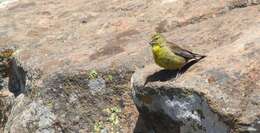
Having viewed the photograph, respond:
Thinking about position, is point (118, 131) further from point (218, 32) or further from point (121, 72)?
point (218, 32)

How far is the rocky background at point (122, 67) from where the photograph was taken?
828cm

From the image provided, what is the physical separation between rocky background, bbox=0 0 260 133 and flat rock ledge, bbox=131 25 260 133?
1 cm

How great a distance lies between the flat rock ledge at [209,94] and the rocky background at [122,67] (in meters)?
0.01

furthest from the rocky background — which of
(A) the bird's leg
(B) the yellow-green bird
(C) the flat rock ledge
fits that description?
(B) the yellow-green bird

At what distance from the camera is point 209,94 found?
809 cm

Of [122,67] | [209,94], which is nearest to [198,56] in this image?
[209,94]

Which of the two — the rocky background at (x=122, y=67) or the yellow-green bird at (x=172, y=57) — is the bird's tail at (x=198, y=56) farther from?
the rocky background at (x=122, y=67)

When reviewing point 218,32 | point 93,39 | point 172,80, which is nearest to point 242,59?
point 172,80

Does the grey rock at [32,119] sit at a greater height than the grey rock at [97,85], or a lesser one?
lesser

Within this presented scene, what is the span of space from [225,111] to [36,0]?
29.5 feet

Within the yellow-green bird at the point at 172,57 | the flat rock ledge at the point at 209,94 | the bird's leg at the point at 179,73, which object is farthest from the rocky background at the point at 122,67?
the yellow-green bird at the point at 172,57

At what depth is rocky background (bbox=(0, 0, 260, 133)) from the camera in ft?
27.2

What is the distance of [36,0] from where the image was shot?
15.8m

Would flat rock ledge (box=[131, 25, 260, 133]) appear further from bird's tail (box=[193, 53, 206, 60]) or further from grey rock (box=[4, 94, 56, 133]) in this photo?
grey rock (box=[4, 94, 56, 133])
